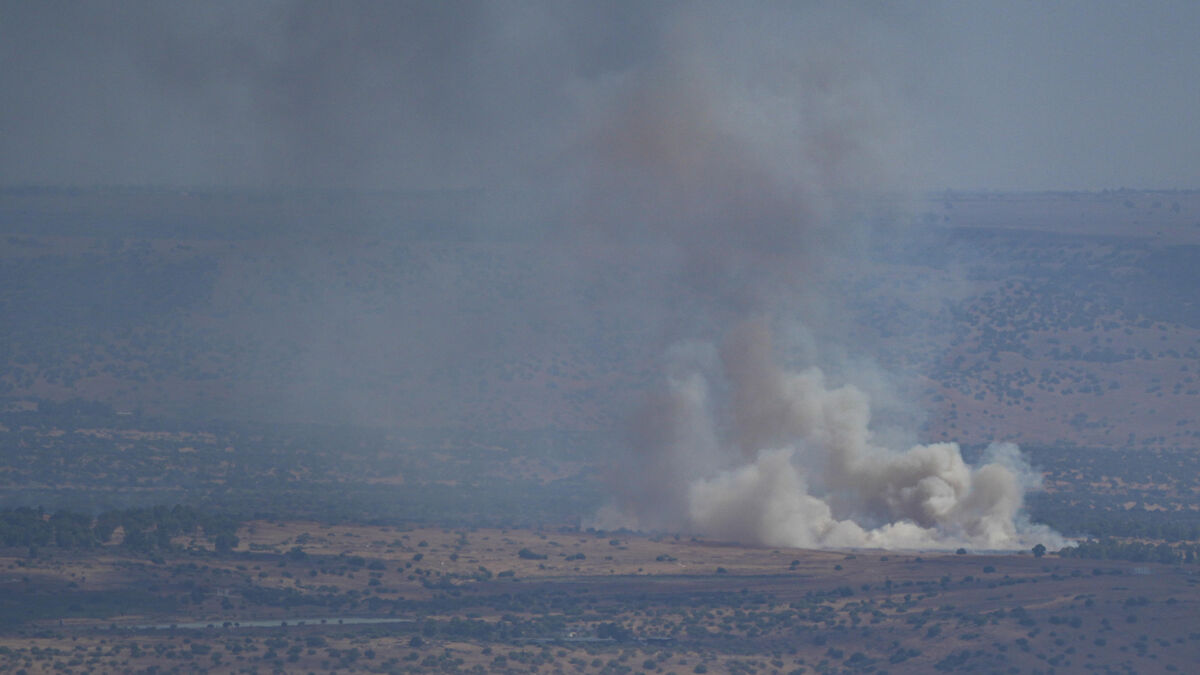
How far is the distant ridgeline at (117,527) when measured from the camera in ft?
249

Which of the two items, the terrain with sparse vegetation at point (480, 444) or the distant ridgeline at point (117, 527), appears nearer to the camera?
the terrain with sparse vegetation at point (480, 444)

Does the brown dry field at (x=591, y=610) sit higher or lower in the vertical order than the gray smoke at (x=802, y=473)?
lower

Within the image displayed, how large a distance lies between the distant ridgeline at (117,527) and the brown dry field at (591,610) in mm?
1024

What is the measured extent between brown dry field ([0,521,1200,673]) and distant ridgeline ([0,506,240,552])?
102cm

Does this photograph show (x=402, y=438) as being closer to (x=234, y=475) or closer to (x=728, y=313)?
(x=234, y=475)

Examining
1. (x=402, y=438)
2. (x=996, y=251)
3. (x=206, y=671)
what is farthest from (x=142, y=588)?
(x=996, y=251)

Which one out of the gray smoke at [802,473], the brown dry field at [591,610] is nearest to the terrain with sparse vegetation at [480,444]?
the brown dry field at [591,610]

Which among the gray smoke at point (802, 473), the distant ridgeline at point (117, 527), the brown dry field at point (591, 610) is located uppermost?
the gray smoke at point (802, 473)

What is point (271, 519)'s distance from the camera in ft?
280

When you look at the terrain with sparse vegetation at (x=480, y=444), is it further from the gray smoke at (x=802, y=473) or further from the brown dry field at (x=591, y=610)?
the gray smoke at (x=802, y=473)

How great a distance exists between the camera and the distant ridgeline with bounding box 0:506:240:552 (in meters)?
75.8

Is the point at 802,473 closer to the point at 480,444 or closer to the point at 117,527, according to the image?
the point at 117,527

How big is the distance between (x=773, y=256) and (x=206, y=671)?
36.7 m

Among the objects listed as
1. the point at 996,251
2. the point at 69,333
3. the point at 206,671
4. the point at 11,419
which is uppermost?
the point at 996,251
